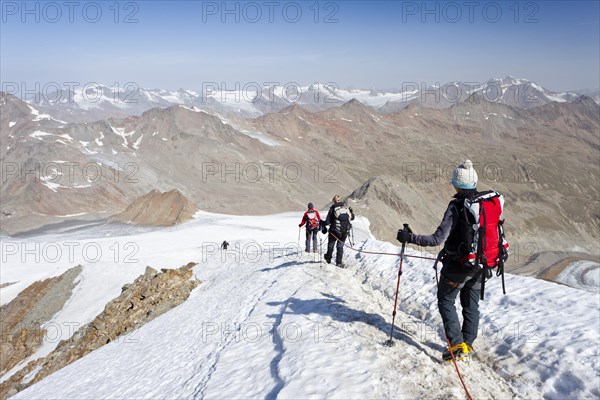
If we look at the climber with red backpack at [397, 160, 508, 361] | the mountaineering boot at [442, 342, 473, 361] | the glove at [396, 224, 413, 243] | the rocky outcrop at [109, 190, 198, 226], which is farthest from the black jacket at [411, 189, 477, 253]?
the rocky outcrop at [109, 190, 198, 226]

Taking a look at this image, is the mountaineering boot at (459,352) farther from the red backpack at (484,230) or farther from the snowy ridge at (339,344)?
the red backpack at (484,230)

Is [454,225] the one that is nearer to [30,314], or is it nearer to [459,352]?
[459,352]

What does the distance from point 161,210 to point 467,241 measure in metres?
61.8

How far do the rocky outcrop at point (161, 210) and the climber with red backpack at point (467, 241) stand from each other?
51879 millimetres

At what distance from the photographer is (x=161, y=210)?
206 feet

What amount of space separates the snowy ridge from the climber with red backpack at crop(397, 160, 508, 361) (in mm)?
1134

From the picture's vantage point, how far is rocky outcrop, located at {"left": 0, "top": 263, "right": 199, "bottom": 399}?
17.6 meters

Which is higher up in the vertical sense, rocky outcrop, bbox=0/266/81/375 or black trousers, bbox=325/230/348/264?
black trousers, bbox=325/230/348/264

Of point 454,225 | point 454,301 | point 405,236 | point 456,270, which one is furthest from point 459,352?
point 454,225

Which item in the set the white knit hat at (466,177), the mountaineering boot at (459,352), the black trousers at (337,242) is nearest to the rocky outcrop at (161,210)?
the black trousers at (337,242)

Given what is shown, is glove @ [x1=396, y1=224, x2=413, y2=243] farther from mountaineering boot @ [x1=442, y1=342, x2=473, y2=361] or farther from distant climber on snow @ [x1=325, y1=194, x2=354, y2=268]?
distant climber on snow @ [x1=325, y1=194, x2=354, y2=268]

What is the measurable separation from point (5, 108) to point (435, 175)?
662ft

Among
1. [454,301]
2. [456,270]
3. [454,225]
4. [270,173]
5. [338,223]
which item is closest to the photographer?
[454,225]

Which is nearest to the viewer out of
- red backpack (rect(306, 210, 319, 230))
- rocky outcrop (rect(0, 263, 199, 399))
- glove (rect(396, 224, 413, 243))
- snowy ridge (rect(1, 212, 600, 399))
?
snowy ridge (rect(1, 212, 600, 399))
